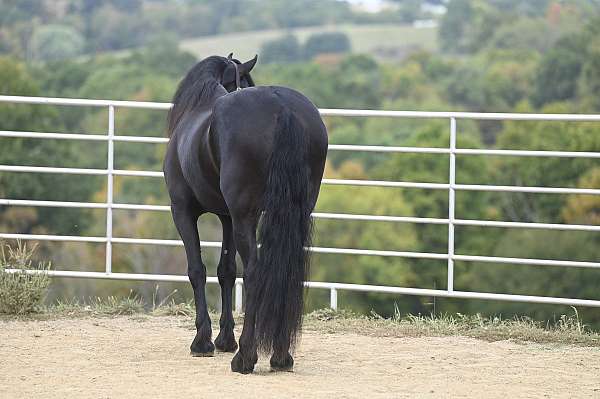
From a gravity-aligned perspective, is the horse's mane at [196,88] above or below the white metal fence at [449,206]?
above

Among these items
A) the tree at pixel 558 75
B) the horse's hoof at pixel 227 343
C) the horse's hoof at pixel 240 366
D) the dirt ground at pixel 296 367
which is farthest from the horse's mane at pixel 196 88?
the tree at pixel 558 75

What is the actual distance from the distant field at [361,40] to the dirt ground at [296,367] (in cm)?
8443

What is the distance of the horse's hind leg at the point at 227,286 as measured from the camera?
19.7 feet

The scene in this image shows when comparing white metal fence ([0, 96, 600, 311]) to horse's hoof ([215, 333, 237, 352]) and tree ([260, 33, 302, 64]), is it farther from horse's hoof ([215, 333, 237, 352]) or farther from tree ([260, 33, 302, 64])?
tree ([260, 33, 302, 64])

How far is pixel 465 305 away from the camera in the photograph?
28.1 meters

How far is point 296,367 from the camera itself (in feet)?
18.2

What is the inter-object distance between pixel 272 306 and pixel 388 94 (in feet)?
224

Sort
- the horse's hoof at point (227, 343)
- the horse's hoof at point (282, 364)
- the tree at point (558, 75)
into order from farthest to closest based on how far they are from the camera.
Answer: the tree at point (558, 75)
the horse's hoof at point (227, 343)
the horse's hoof at point (282, 364)

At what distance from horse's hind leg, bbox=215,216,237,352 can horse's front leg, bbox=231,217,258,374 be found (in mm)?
736

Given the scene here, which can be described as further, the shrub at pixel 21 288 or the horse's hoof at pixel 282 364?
the shrub at pixel 21 288

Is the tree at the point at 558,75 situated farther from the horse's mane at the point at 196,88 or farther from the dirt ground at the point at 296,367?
the horse's mane at the point at 196,88

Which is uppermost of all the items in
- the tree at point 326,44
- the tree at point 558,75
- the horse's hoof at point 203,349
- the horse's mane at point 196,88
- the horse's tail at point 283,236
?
the tree at point 326,44

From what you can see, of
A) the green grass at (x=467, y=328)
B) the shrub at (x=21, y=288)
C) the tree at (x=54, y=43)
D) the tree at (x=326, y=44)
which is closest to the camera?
the green grass at (x=467, y=328)

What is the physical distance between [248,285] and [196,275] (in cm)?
79
